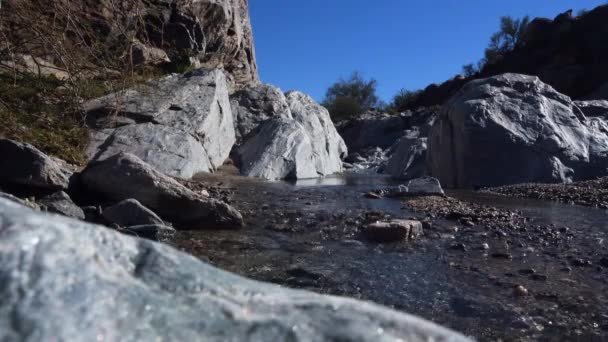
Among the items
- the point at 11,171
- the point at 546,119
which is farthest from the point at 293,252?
the point at 546,119

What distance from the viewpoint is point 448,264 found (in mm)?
3801

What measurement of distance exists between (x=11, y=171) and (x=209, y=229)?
5.74 feet

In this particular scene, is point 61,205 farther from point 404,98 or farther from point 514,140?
point 404,98

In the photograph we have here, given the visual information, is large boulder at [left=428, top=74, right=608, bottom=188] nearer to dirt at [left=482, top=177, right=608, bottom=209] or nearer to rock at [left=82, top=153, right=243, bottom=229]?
dirt at [left=482, top=177, right=608, bottom=209]

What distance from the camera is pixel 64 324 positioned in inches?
37.0

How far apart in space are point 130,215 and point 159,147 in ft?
14.3

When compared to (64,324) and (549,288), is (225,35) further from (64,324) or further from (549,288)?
(64,324)

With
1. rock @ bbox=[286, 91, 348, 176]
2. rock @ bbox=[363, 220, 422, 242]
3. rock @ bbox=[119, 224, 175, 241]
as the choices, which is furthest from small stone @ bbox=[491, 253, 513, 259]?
rock @ bbox=[286, 91, 348, 176]

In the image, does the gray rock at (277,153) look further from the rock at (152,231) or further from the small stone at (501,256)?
the small stone at (501,256)

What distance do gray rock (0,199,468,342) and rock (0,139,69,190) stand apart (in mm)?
3866

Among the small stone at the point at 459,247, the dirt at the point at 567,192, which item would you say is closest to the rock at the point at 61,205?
the small stone at the point at 459,247

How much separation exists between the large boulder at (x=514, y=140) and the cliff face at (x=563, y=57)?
21.4 meters

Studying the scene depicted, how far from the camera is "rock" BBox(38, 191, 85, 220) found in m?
4.32

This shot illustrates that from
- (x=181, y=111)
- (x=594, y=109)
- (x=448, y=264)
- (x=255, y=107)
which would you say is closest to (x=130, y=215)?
(x=448, y=264)
